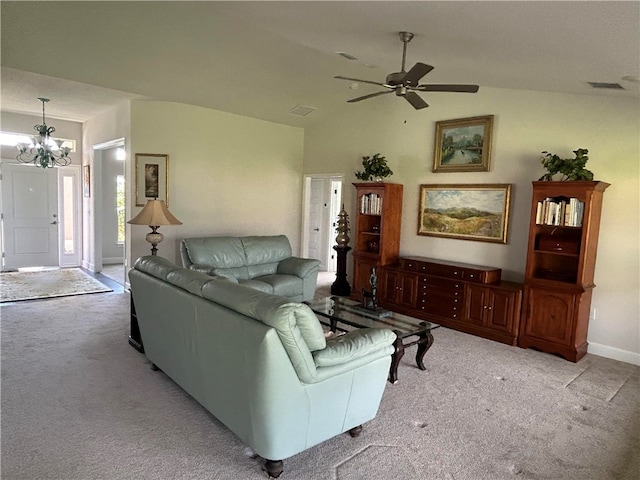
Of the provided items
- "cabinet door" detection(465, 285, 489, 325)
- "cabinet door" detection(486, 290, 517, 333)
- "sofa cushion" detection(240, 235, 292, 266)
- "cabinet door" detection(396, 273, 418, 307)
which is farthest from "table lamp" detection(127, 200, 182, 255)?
"cabinet door" detection(486, 290, 517, 333)

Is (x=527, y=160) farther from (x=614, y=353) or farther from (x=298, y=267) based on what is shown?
(x=298, y=267)

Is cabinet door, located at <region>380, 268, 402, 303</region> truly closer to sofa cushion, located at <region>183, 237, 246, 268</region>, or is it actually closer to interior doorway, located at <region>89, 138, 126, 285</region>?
sofa cushion, located at <region>183, 237, 246, 268</region>

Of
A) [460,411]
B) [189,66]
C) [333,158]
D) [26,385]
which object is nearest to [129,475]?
[26,385]

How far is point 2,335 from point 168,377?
218cm

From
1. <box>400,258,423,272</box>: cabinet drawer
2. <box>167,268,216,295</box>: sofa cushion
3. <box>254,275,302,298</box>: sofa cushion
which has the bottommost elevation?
<box>254,275,302,298</box>: sofa cushion

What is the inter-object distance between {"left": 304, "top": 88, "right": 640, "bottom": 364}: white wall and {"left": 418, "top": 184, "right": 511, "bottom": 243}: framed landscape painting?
10 cm

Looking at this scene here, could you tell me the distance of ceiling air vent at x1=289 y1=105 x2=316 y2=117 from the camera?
6.75 m

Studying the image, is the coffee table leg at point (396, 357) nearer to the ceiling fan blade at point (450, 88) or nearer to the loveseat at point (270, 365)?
the loveseat at point (270, 365)

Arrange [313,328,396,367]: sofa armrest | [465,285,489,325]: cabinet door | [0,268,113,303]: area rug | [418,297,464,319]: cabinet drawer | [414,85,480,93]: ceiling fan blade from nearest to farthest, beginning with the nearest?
[313,328,396,367]: sofa armrest → [414,85,480,93]: ceiling fan blade → [465,285,489,325]: cabinet door → [418,297,464,319]: cabinet drawer → [0,268,113,303]: area rug

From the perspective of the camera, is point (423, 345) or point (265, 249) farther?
point (265, 249)

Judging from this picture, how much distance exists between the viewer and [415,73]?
3.18 metres

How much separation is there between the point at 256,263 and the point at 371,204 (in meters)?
1.92

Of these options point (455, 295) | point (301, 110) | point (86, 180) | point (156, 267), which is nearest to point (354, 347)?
point (156, 267)

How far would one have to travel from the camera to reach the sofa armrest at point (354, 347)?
2.27 meters
